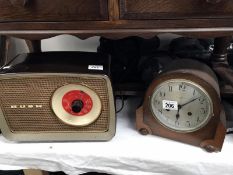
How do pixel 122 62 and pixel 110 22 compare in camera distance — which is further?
pixel 122 62

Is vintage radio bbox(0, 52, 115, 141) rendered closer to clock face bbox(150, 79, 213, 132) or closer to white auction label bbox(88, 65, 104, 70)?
white auction label bbox(88, 65, 104, 70)

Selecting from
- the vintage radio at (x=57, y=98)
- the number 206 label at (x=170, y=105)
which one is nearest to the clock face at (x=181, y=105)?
the number 206 label at (x=170, y=105)

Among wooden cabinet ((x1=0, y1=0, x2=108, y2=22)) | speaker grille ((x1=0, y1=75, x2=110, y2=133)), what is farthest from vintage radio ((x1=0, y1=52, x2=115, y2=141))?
wooden cabinet ((x1=0, y1=0, x2=108, y2=22))

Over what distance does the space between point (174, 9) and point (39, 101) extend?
0.40 meters

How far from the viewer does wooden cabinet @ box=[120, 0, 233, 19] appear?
57 cm

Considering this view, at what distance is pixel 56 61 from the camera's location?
0.71 metres

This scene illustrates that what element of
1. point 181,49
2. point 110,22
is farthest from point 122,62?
point 110,22

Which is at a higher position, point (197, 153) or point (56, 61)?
point (56, 61)

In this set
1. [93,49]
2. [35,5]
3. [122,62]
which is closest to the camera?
[35,5]

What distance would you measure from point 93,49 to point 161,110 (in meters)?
0.47

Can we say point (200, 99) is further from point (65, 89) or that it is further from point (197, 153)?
point (65, 89)

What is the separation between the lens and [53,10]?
0.60 m

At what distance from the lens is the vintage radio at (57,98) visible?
0.66 metres

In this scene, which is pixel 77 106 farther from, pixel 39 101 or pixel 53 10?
pixel 53 10
